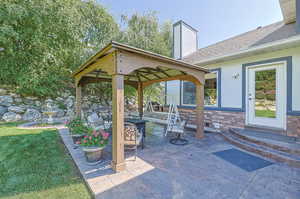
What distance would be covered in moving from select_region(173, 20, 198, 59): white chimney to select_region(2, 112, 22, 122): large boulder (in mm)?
9621

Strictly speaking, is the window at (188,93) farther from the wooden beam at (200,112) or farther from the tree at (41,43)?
the tree at (41,43)

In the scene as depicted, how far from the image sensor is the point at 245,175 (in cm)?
272

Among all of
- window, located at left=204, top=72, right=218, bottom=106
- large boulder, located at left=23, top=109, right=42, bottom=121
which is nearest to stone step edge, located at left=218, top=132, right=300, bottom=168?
window, located at left=204, top=72, right=218, bottom=106

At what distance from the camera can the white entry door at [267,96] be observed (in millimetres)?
4383

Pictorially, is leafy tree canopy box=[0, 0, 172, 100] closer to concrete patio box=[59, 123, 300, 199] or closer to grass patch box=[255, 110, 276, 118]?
concrete patio box=[59, 123, 300, 199]

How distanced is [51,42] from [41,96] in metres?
3.51

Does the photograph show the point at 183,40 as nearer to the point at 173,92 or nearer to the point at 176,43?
the point at 176,43

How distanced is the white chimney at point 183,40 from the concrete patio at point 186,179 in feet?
22.1

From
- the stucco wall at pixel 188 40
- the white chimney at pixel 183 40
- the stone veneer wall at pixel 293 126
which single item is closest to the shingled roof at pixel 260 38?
the stone veneer wall at pixel 293 126

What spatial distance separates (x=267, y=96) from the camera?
478cm

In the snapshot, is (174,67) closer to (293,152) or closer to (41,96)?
(293,152)

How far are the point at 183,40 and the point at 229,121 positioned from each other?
5.61m

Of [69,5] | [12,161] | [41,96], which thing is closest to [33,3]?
[69,5]

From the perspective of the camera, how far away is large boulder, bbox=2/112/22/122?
761 centimetres
